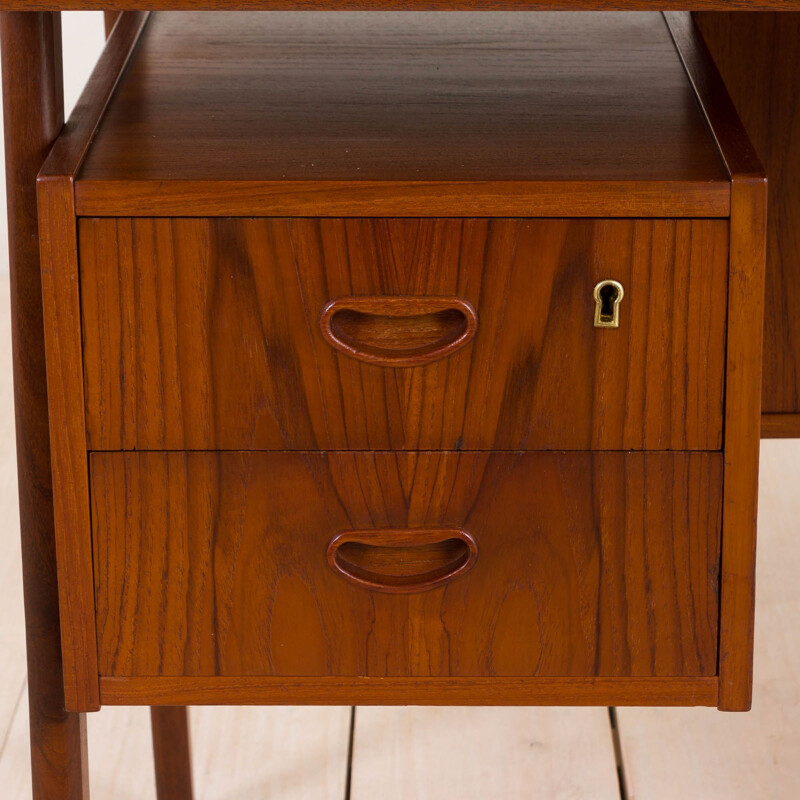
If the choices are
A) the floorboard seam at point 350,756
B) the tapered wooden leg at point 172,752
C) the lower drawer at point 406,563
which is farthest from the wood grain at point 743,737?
the lower drawer at point 406,563

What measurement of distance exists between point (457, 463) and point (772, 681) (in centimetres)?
73

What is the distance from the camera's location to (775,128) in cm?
109

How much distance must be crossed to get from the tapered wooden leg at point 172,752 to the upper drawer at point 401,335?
0.47 metres

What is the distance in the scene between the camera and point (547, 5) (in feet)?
2.12

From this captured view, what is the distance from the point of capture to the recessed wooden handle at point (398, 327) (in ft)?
2.29

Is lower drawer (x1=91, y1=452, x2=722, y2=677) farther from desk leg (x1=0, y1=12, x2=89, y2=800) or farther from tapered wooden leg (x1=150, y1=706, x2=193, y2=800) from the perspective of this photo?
tapered wooden leg (x1=150, y1=706, x2=193, y2=800)

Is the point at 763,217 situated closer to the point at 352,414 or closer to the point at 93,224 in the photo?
the point at 352,414

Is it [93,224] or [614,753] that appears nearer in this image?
[93,224]

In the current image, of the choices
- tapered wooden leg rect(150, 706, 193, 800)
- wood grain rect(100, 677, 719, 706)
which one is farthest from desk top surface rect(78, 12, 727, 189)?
tapered wooden leg rect(150, 706, 193, 800)

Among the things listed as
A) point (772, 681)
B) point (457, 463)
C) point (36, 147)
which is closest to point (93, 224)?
point (36, 147)

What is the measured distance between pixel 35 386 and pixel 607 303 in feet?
1.01

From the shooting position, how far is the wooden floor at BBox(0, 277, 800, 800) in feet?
3.95

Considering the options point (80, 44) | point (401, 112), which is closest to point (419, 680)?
point (401, 112)

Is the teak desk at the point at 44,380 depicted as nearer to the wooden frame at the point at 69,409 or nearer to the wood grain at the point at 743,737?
the wooden frame at the point at 69,409
